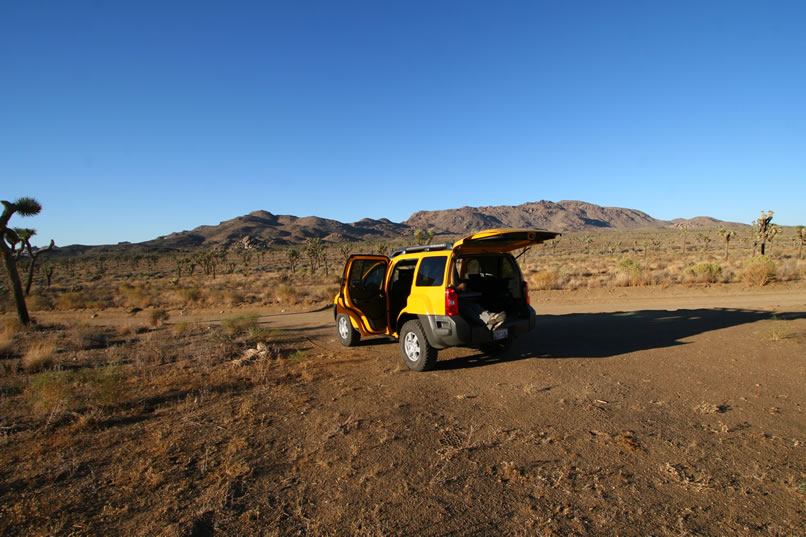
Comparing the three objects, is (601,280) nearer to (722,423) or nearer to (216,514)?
(722,423)

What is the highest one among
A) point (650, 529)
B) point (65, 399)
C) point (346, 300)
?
point (346, 300)

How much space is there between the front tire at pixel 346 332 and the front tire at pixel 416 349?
1.95 m

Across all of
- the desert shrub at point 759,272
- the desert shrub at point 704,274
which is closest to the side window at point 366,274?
the desert shrub at point 704,274

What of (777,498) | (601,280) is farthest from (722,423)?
(601,280)

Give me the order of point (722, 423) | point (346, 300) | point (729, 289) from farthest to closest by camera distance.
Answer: point (729, 289), point (346, 300), point (722, 423)

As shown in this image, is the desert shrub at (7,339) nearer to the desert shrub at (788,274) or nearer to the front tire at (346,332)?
the front tire at (346,332)

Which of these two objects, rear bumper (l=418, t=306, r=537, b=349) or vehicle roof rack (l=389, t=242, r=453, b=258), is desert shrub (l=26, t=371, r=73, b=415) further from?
vehicle roof rack (l=389, t=242, r=453, b=258)

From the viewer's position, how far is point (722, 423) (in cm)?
452

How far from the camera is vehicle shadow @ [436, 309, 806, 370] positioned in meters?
7.89

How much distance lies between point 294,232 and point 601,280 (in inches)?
6932

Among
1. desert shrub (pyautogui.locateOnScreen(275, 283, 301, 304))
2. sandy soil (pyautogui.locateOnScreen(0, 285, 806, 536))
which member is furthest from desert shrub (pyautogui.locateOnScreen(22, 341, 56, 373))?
desert shrub (pyautogui.locateOnScreen(275, 283, 301, 304))

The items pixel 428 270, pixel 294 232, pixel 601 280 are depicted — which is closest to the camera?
pixel 428 270

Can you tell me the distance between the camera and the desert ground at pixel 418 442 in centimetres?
311

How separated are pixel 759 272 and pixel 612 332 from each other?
13037 mm
